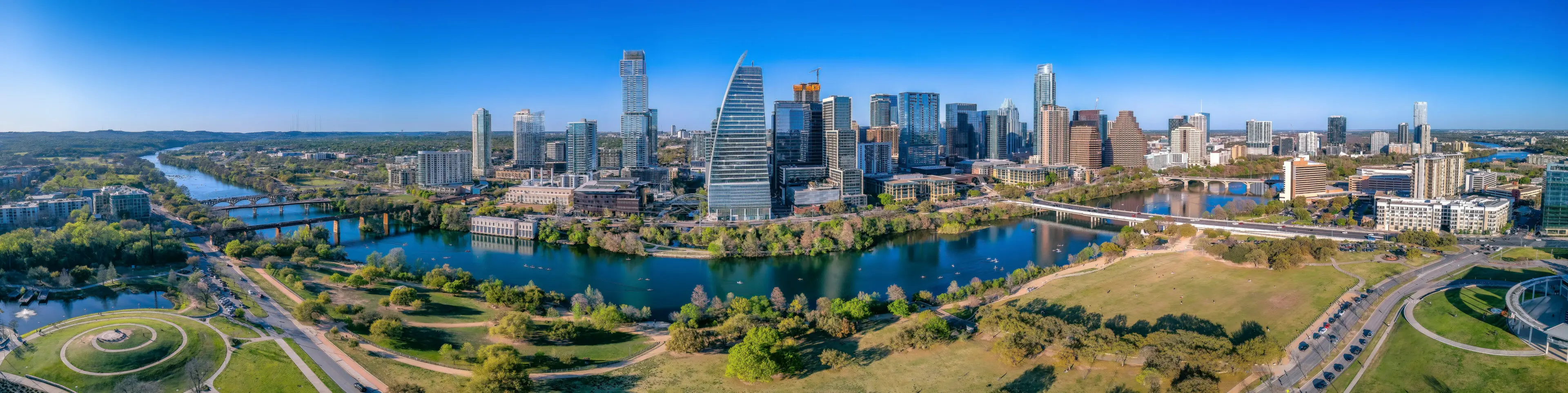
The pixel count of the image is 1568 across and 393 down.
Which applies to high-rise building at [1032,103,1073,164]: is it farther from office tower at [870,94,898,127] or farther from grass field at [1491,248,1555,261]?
grass field at [1491,248,1555,261]

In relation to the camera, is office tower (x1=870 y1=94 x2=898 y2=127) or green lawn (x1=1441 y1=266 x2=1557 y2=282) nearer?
green lawn (x1=1441 y1=266 x2=1557 y2=282)

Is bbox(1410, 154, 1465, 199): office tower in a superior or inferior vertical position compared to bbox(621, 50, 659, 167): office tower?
inferior

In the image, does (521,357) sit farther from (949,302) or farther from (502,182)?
(502,182)

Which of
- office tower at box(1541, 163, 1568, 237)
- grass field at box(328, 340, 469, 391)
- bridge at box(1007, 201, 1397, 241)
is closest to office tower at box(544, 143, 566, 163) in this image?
bridge at box(1007, 201, 1397, 241)

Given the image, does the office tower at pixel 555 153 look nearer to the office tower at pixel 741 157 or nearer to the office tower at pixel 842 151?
the office tower at pixel 842 151

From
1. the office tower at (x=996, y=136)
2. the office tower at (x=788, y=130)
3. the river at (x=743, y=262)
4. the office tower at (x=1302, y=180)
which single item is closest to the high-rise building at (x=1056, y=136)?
the office tower at (x=996, y=136)

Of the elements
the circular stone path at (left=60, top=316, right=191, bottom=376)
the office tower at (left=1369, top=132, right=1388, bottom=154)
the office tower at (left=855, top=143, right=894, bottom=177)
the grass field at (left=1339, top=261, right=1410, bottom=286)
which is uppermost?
the office tower at (left=1369, top=132, right=1388, bottom=154)

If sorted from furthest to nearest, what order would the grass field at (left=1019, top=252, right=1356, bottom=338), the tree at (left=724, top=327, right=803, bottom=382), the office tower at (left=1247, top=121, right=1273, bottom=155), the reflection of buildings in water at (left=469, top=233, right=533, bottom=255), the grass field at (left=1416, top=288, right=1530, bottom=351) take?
1. the office tower at (left=1247, top=121, right=1273, bottom=155)
2. the reflection of buildings in water at (left=469, top=233, right=533, bottom=255)
3. the grass field at (left=1019, top=252, right=1356, bottom=338)
4. the grass field at (left=1416, top=288, right=1530, bottom=351)
5. the tree at (left=724, top=327, right=803, bottom=382)
